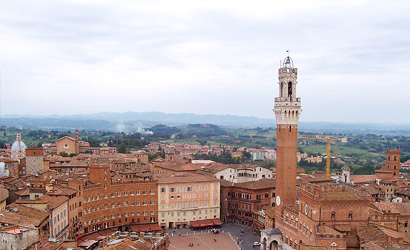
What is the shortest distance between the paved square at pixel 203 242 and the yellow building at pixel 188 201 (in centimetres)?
385

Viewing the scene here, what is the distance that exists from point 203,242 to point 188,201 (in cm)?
1019

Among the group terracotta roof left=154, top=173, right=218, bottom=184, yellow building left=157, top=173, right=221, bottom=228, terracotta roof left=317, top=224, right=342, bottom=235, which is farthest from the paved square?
terracotta roof left=317, top=224, right=342, bottom=235

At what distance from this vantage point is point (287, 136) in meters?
55.8

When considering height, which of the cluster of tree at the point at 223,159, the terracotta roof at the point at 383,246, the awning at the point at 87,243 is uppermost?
the terracotta roof at the point at 383,246

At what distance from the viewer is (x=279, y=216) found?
54719 millimetres

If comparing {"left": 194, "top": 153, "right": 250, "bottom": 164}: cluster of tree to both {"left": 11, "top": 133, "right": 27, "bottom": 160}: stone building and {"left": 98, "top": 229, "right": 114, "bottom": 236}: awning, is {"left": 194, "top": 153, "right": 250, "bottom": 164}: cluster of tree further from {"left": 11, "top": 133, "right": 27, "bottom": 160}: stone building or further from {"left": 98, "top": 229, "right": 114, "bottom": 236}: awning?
{"left": 98, "top": 229, "right": 114, "bottom": 236}: awning

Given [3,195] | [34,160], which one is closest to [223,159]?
[34,160]

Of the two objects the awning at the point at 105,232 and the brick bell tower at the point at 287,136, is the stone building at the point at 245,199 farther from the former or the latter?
the awning at the point at 105,232

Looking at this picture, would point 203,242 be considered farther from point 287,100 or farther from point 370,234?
point 370,234

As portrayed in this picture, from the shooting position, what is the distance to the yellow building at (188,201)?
65.7 metres

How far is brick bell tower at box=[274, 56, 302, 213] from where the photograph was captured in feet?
182

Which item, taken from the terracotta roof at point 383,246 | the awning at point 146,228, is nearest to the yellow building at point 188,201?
the awning at point 146,228

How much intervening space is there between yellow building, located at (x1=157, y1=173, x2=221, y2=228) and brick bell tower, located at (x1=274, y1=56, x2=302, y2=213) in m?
15.3

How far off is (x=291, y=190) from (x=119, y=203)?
83.7 feet
